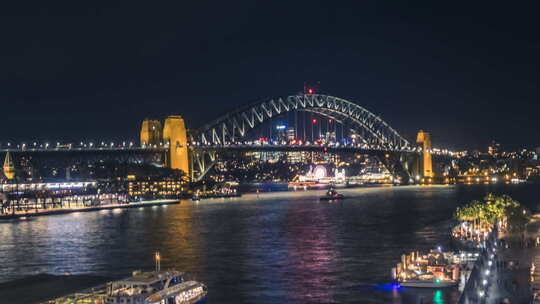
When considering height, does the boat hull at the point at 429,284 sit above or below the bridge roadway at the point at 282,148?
below

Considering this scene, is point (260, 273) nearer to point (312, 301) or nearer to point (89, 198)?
point (312, 301)

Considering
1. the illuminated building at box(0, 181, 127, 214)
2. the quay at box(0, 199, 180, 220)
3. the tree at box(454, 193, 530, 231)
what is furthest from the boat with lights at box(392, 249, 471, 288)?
the illuminated building at box(0, 181, 127, 214)

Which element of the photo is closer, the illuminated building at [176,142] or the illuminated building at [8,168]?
the illuminated building at [8,168]

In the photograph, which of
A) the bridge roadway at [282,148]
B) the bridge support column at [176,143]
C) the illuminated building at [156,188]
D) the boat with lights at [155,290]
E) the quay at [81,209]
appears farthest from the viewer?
the bridge roadway at [282,148]

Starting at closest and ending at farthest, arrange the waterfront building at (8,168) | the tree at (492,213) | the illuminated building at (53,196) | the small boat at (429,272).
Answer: the small boat at (429,272) < the tree at (492,213) < the illuminated building at (53,196) < the waterfront building at (8,168)

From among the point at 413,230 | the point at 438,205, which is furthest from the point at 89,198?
→ the point at 413,230

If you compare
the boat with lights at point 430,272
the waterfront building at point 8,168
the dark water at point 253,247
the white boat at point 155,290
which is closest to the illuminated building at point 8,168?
the waterfront building at point 8,168

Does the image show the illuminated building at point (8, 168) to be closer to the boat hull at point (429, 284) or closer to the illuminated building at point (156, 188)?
the illuminated building at point (156, 188)
